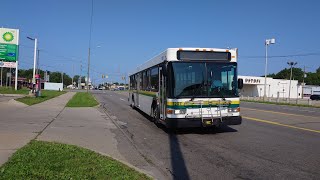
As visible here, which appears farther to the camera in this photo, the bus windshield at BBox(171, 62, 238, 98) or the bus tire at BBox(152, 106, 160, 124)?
the bus tire at BBox(152, 106, 160, 124)

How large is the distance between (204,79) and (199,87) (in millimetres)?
328

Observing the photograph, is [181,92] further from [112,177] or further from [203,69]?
[112,177]

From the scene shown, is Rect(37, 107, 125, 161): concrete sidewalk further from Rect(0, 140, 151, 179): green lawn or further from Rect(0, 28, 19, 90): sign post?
Rect(0, 28, 19, 90): sign post

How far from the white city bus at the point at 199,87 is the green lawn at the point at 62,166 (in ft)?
14.9

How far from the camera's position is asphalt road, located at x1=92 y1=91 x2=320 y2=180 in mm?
7980

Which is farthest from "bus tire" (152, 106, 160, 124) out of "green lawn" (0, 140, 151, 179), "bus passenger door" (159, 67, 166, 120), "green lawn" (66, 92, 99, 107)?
"green lawn" (66, 92, 99, 107)

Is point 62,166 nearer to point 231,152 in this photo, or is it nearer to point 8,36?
point 231,152

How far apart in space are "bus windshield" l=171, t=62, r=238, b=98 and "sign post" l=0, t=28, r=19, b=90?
121 ft

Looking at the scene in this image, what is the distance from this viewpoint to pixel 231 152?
10.2 meters

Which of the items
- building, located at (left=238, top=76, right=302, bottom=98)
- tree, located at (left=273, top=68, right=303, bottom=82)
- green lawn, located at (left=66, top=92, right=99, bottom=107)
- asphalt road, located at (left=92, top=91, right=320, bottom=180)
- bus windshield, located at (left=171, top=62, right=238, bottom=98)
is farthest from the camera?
tree, located at (left=273, top=68, right=303, bottom=82)

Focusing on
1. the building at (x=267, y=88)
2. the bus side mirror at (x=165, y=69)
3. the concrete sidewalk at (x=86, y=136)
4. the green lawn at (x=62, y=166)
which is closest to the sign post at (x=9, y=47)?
the concrete sidewalk at (x=86, y=136)

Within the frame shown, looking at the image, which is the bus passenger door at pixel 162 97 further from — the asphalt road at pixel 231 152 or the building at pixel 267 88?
the building at pixel 267 88

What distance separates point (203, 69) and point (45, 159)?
6.80 metres

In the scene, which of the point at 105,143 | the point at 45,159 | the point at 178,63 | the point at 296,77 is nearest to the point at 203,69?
the point at 178,63
